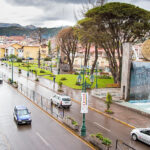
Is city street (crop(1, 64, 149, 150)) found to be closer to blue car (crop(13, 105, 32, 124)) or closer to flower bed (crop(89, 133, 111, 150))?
flower bed (crop(89, 133, 111, 150))

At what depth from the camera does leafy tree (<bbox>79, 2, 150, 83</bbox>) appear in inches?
1746

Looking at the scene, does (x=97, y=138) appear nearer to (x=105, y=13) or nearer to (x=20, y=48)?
(x=105, y=13)

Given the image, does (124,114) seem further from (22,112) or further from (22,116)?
(22,116)

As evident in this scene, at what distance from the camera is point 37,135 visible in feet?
69.2

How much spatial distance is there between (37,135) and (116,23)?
105 feet

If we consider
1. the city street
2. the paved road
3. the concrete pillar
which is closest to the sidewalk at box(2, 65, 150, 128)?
the city street

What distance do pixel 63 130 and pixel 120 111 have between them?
36.3ft

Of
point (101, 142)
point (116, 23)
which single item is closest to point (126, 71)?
point (116, 23)

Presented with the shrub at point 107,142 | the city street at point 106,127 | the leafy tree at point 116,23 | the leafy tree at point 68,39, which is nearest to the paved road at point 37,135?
the shrub at point 107,142

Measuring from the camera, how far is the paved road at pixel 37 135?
18.6 metres

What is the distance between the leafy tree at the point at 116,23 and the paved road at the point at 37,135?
25074 mm

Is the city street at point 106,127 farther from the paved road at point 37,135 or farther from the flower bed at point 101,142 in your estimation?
the paved road at point 37,135

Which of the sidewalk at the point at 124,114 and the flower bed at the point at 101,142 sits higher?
the flower bed at the point at 101,142

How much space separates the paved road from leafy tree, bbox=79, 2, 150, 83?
82.3 feet
